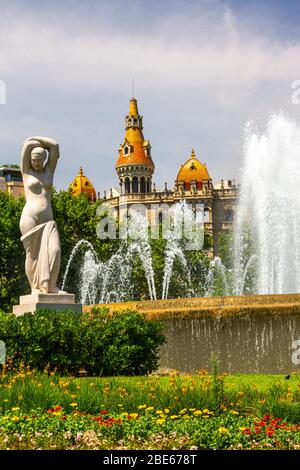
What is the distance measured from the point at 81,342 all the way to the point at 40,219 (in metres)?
2.84

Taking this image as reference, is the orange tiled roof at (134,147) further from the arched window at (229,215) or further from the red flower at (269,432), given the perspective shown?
the red flower at (269,432)

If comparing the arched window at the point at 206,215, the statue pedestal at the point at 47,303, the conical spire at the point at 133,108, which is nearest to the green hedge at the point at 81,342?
the statue pedestal at the point at 47,303

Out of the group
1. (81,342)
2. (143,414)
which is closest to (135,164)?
(81,342)

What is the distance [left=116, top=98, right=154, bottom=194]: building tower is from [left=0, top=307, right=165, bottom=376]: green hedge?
309ft

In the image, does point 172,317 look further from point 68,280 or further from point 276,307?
point 68,280

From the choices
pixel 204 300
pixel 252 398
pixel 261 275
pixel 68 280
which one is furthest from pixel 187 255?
pixel 252 398

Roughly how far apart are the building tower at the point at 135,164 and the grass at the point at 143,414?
9743cm

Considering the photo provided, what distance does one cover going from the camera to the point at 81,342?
11.9 m

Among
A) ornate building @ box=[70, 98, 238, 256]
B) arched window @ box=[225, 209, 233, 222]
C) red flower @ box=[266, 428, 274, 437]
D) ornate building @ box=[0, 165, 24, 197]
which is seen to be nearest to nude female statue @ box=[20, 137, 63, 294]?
red flower @ box=[266, 428, 274, 437]

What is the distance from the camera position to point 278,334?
1414 centimetres

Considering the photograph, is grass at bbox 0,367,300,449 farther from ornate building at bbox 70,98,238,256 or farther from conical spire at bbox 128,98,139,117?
conical spire at bbox 128,98,139,117

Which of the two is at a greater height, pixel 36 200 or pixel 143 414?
pixel 36 200

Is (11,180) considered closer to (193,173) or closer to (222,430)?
(193,173)
